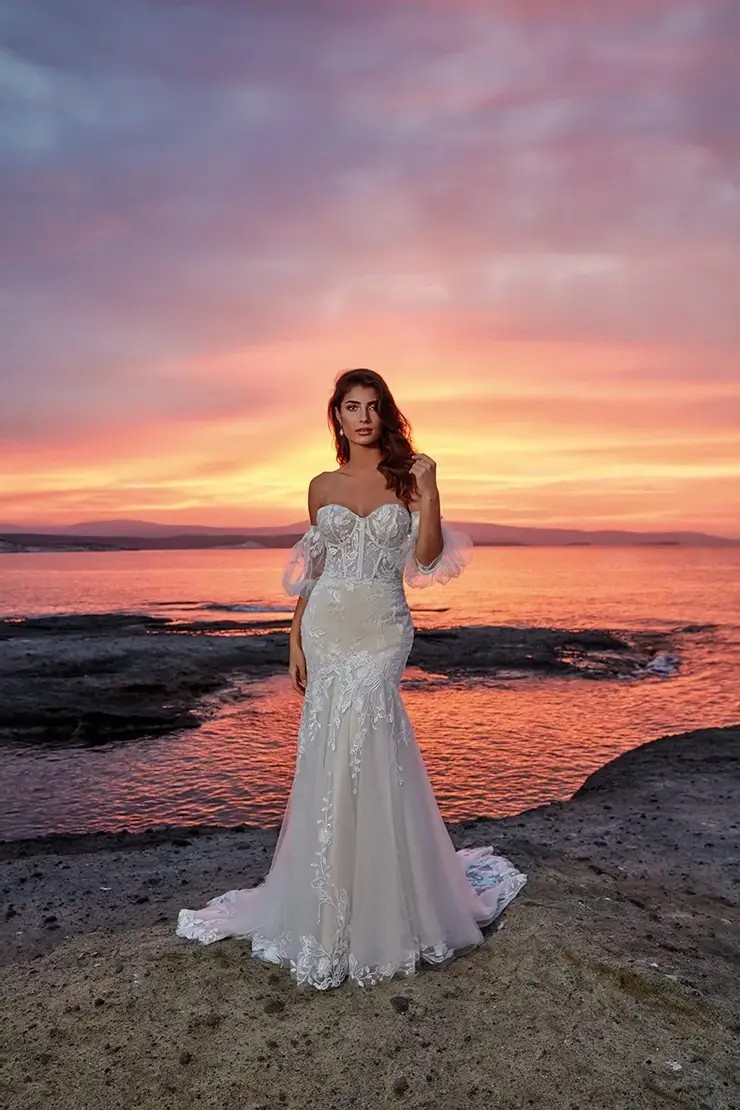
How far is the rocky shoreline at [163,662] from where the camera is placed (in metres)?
17.7

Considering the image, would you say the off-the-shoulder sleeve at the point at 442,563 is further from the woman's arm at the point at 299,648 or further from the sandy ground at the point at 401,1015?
the sandy ground at the point at 401,1015

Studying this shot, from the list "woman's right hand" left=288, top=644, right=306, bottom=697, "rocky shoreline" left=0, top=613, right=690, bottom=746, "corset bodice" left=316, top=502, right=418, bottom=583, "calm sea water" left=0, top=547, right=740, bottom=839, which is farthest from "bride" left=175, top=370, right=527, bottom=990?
"rocky shoreline" left=0, top=613, right=690, bottom=746

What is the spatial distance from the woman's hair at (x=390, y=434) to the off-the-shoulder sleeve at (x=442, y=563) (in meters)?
0.23

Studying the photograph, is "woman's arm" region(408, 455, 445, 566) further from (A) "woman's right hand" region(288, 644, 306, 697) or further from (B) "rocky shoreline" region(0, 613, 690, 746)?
(B) "rocky shoreline" region(0, 613, 690, 746)

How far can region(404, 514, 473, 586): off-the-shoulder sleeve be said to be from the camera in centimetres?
516

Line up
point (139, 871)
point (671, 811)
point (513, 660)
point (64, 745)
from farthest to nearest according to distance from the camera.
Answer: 1. point (513, 660)
2. point (64, 745)
3. point (671, 811)
4. point (139, 871)

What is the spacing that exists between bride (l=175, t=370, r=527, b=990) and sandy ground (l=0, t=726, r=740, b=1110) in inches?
9.1

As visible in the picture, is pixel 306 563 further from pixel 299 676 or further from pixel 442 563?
pixel 442 563

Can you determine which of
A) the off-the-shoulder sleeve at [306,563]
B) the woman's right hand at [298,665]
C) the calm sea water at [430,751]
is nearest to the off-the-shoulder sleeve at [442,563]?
the off-the-shoulder sleeve at [306,563]

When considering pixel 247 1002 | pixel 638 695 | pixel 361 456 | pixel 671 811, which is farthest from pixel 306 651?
pixel 638 695

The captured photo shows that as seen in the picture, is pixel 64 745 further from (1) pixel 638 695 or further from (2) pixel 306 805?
(1) pixel 638 695

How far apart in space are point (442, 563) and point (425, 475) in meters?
0.61

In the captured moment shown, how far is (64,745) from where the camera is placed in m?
15.7

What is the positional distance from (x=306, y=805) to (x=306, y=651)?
0.97 metres
